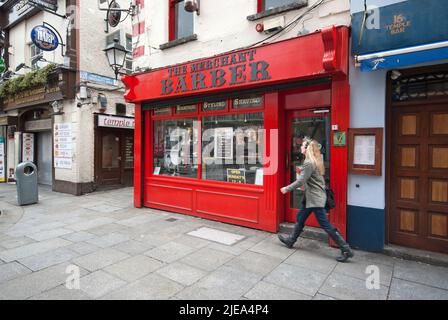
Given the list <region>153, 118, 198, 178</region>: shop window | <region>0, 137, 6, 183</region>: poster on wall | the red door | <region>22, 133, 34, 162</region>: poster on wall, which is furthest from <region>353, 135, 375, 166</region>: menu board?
<region>0, 137, 6, 183</region>: poster on wall

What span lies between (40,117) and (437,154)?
13.3 meters

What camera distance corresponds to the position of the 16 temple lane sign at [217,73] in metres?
5.29

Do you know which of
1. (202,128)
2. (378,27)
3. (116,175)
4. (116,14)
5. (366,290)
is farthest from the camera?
(116,175)

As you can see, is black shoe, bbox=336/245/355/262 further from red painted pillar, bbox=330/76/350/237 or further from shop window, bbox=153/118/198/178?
shop window, bbox=153/118/198/178

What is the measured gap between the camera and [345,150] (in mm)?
4555

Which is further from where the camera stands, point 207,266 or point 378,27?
point 378,27

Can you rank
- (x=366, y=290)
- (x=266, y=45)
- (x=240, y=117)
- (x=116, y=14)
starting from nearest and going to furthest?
(x=366, y=290) < (x=266, y=45) < (x=240, y=117) < (x=116, y=14)

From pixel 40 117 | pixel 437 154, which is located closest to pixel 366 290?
pixel 437 154

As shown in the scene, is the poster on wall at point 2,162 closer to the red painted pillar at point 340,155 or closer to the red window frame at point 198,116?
the red window frame at point 198,116

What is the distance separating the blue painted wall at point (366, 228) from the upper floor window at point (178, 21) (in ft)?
18.0

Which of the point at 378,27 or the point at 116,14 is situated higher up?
the point at 116,14

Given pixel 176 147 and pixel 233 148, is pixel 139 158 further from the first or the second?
pixel 233 148
